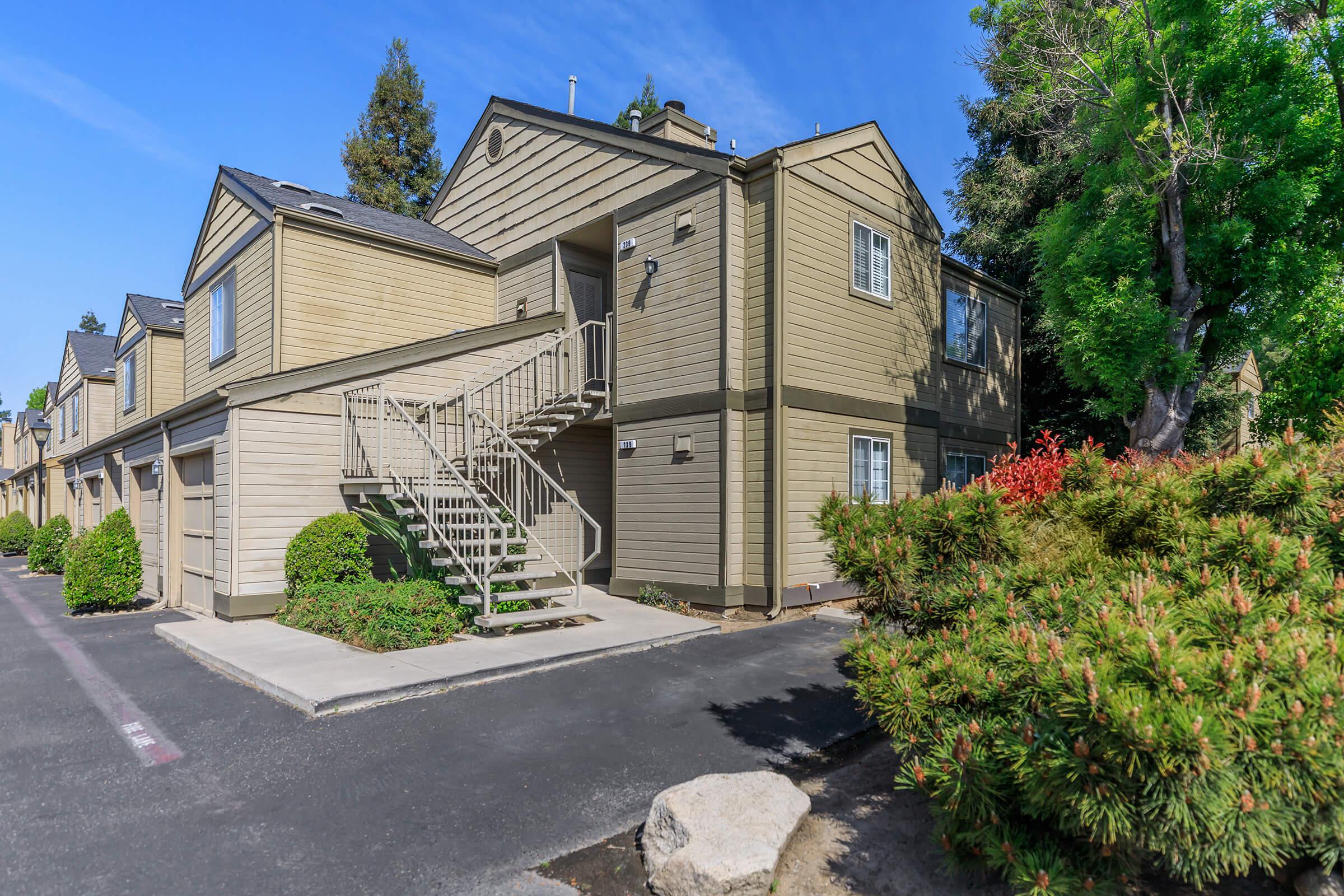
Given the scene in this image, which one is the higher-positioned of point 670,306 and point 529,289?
point 529,289

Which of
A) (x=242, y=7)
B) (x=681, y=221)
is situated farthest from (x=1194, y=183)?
(x=242, y=7)

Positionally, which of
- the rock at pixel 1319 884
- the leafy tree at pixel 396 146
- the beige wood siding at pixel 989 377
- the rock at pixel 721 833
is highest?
the leafy tree at pixel 396 146

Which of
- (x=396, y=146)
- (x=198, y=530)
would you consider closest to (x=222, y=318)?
(x=198, y=530)

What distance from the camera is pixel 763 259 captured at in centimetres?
969

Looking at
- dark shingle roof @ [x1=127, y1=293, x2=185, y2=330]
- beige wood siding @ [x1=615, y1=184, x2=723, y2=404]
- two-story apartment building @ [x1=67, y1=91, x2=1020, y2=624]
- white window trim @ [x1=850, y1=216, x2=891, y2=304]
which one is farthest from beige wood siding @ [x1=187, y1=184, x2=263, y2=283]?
white window trim @ [x1=850, y1=216, x2=891, y2=304]

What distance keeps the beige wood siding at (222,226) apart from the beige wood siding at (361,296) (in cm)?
110

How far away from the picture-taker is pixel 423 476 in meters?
9.77

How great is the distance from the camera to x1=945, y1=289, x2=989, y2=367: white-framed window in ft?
43.5

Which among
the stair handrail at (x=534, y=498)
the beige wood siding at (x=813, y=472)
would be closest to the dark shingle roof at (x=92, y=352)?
the stair handrail at (x=534, y=498)

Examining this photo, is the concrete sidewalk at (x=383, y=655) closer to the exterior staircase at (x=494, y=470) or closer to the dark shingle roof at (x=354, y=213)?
the exterior staircase at (x=494, y=470)

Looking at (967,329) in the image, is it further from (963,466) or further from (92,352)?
(92,352)

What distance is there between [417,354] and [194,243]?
7310 millimetres

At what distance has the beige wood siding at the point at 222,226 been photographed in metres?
12.2

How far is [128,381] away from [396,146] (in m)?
14.0
